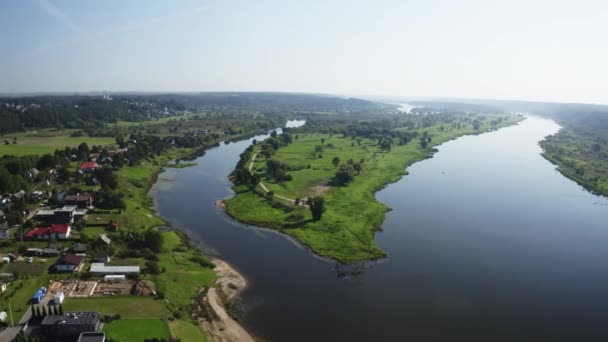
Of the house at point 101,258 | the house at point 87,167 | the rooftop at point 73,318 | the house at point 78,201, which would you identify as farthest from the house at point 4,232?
the house at point 87,167

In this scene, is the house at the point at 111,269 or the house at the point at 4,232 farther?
the house at the point at 4,232

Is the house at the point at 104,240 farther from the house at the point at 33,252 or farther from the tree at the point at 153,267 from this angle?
the tree at the point at 153,267

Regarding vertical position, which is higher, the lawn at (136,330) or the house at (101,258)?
the house at (101,258)

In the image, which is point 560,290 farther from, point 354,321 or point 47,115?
point 47,115

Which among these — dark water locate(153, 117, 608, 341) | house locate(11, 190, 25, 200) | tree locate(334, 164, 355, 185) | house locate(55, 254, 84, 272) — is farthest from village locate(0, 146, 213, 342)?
tree locate(334, 164, 355, 185)

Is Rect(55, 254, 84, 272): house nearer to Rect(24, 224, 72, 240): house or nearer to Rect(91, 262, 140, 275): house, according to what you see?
Rect(91, 262, 140, 275): house

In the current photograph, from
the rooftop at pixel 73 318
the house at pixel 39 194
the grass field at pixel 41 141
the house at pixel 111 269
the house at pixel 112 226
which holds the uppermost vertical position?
the rooftop at pixel 73 318
